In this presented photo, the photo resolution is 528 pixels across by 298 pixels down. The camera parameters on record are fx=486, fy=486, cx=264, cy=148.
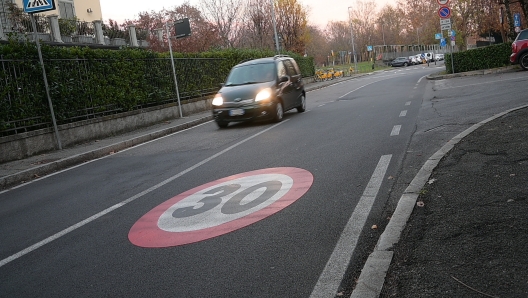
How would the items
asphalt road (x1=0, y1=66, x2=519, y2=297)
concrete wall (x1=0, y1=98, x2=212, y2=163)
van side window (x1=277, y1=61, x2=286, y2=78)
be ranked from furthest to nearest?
van side window (x1=277, y1=61, x2=286, y2=78) → concrete wall (x1=0, y1=98, x2=212, y2=163) → asphalt road (x1=0, y1=66, x2=519, y2=297)

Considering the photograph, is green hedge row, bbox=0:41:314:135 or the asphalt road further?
green hedge row, bbox=0:41:314:135

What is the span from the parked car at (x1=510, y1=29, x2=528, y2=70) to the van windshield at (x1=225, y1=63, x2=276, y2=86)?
41.5 feet

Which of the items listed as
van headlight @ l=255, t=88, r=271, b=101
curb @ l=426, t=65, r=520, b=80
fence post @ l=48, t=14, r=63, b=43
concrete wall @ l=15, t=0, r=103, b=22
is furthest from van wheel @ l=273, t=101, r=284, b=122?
concrete wall @ l=15, t=0, r=103, b=22

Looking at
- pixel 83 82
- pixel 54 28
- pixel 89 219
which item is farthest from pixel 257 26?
pixel 89 219

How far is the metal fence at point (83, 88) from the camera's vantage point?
11.9 meters

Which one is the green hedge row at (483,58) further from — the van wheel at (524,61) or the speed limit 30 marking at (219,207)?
the speed limit 30 marking at (219,207)

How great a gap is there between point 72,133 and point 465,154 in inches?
415

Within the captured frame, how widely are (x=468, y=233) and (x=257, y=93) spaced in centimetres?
1047

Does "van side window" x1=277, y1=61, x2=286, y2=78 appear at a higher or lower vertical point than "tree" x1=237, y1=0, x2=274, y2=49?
lower

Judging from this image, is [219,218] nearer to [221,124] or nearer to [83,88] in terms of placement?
[221,124]

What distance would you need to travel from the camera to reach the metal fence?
38.9ft

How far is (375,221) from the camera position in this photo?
4617mm

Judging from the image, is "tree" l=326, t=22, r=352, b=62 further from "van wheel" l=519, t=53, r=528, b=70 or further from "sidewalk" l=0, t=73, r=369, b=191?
"sidewalk" l=0, t=73, r=369, b=191

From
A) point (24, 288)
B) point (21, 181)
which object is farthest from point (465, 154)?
point (21, 181)
